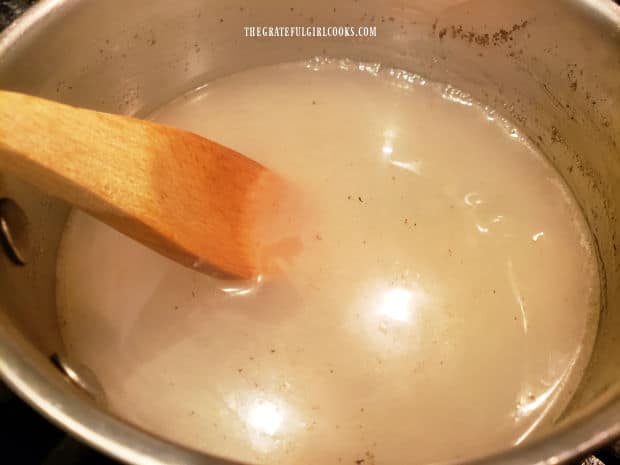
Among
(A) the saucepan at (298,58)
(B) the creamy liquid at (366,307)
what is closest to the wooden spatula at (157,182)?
Answer: (B) the creamy liquid at (366,307)

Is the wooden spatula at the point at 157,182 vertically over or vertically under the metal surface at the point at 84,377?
over

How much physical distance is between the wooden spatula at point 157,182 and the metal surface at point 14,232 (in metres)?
0.16

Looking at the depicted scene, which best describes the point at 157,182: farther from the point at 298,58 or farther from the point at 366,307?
the point at 298,58

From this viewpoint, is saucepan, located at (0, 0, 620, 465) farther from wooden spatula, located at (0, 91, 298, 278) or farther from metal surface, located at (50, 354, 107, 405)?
wooden spatula, located at (0, 91, 298, 278)

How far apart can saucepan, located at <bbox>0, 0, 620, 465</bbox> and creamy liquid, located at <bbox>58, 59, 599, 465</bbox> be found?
0.17 ft

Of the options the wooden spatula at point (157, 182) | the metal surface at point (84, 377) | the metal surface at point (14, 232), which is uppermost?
the wooden spatula at point (157, 182)

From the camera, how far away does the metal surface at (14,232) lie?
841mm

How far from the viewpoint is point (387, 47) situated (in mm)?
1207

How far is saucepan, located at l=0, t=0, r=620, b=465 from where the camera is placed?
2.41 ft

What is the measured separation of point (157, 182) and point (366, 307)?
1.22 feet

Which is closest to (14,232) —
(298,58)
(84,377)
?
(84,377)

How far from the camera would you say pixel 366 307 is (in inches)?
37.3

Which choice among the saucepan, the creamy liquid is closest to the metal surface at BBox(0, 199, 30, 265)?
the saucepan

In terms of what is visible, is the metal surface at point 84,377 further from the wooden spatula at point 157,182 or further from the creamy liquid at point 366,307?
the wooden spatula at point 157,182
